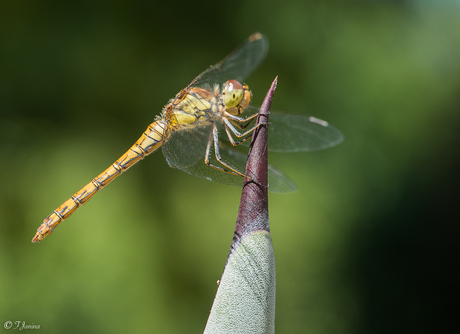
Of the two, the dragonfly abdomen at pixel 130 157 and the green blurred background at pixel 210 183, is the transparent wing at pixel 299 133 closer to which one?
the dragonfly abdomen at pixel 130 157

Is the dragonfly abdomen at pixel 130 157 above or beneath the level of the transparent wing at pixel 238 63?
beneath

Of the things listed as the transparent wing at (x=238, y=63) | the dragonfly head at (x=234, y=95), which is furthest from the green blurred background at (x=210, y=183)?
the dragonfly head at (x=234, y=95)

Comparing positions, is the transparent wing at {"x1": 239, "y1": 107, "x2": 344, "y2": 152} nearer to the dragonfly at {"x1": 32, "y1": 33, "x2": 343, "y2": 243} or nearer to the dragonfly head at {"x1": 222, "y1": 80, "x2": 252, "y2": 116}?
the dragonfly at {"x1": 32, "y1": 33, "x2": 343, "y2": 243}

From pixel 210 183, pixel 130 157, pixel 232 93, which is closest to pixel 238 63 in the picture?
pixel 232 93

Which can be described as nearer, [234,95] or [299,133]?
[234,95]

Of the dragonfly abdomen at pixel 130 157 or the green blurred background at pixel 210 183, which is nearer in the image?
the dragonfly abdomen at pixel 130 157

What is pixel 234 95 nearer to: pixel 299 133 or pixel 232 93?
pixel 232 93

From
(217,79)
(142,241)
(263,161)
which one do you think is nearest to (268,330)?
(263,161)
